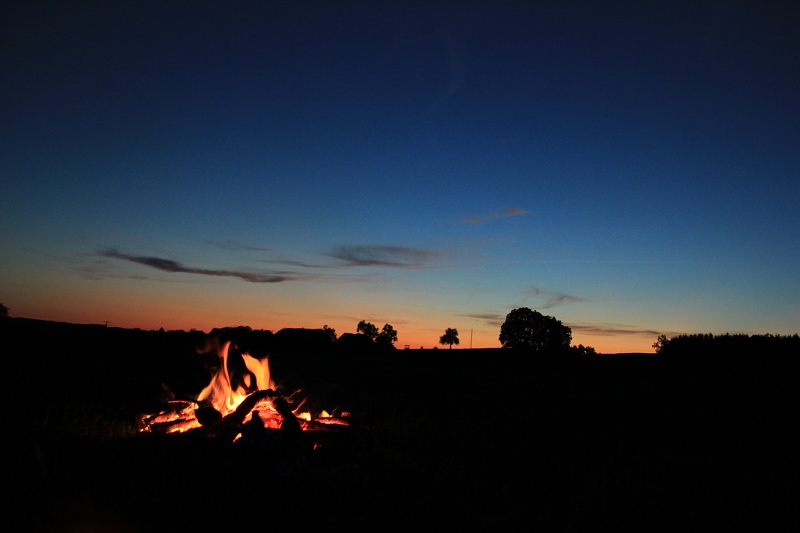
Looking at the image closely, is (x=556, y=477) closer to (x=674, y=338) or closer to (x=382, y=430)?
(x=382, y=430)

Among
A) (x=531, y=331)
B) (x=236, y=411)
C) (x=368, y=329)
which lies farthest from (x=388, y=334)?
(x=236, y=411)

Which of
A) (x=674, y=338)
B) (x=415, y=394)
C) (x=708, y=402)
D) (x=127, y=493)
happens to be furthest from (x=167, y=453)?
(x=674, y=338)

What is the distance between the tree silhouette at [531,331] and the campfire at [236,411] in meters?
67.6

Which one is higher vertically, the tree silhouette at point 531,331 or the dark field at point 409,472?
the tree silhouette at point 531,331

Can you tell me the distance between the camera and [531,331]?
7325 centimetres

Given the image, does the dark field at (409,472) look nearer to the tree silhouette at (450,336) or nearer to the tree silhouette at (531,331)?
the tree silhouette at (531,331)

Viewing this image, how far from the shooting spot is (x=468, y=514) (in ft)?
15.2

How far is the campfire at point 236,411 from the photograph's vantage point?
6.14m

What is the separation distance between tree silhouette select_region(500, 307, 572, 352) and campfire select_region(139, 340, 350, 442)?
67.6 meters

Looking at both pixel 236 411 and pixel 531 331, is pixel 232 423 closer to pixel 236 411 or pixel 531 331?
pixel 236 411

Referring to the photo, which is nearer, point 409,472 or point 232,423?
point 409,472

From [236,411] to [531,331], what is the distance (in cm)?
7078

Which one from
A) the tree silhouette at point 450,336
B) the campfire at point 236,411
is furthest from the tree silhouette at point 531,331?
the campfire at point 236,411

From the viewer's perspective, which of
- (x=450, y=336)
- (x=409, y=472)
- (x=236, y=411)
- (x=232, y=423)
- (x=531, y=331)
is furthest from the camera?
(x=450, y=336)
